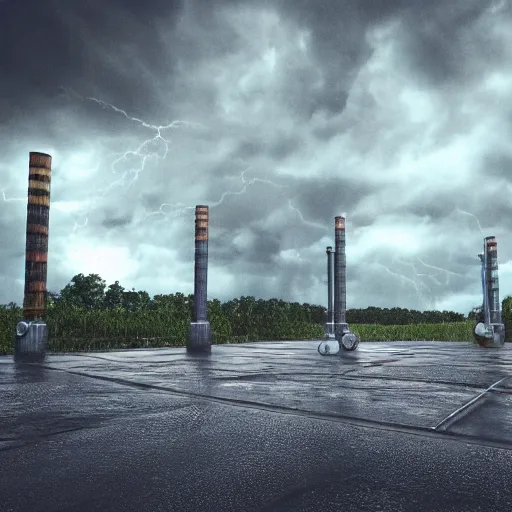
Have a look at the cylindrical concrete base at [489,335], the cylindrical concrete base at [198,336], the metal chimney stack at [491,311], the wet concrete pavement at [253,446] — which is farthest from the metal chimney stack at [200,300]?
the cylindrical concrete base at [489,335]

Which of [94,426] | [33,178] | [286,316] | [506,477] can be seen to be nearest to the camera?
[506,477]

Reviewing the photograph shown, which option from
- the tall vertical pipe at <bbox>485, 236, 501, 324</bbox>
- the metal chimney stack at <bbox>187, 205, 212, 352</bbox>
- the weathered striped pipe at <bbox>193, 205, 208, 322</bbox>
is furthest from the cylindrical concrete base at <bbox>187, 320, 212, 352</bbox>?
the tall vertical pipe at <bbox>485, 236, 501, 324</bbox>

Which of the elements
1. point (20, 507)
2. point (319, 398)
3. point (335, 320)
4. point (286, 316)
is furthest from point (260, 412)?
point (286, 316)

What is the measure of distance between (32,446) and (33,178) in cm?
905

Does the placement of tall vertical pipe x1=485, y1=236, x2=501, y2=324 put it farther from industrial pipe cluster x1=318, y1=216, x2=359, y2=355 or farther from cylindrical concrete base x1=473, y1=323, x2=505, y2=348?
industrial pipe cluster x1=318, y1=216, x2=359, y2=355

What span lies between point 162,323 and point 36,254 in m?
10.1

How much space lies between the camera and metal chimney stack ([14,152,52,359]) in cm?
1097

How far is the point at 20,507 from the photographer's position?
2180 mm

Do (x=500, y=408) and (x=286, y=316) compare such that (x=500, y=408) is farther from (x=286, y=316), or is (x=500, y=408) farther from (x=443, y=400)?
(x=286, y=316)

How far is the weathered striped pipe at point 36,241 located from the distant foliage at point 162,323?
5164mm

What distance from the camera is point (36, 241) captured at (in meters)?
11.1

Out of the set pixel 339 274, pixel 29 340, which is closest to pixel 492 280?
pixel 339 274

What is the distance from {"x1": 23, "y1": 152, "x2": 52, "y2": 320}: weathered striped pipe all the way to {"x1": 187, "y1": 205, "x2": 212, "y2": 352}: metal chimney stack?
4.26 m

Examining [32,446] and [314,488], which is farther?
[32,446]
